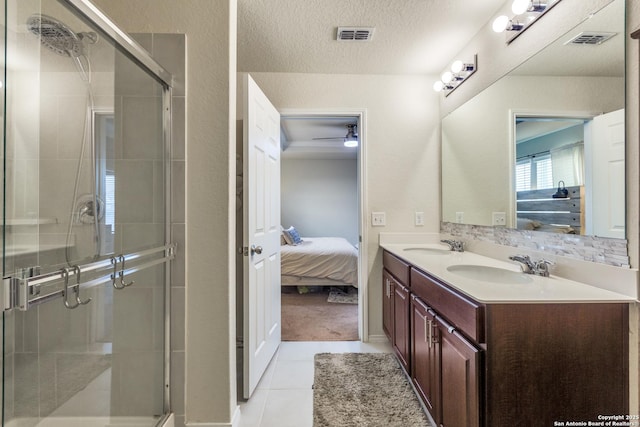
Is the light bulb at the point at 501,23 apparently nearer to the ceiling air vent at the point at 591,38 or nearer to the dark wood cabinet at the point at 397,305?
the ceiling air vent at the point at 591,38

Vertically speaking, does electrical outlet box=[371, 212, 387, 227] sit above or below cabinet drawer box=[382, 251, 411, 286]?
above

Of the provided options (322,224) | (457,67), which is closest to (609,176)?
(457,67)

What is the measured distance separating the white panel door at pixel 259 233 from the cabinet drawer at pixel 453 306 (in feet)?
3.42

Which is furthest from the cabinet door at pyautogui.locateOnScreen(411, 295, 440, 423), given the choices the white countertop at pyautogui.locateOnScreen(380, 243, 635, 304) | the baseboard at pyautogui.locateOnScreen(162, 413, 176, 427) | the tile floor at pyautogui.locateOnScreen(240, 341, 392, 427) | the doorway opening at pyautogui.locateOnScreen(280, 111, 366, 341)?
the baseboard at pyautogui.locateOnScreen(162, 413, 176, 427)

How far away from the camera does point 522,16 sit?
62.4 inches

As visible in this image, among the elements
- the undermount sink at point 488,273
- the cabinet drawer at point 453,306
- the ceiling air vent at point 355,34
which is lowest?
the cabinet drawer at point 453,306

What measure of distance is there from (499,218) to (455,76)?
1.17m

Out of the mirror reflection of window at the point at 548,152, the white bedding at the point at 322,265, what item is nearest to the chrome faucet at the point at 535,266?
the mirror reflection of window at the point at 548,152

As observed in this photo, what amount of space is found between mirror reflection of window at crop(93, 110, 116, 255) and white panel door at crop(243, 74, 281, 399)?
2.24 feet

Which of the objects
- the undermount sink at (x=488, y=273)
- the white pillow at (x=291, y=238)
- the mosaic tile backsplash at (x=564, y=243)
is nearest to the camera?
the mosaic tile backsplash at (x=564, y=243)

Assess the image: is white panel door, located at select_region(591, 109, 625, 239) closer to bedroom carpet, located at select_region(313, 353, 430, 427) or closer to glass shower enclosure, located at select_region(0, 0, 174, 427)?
bedroom carpet, located at select_region(313, 353, 430, 427)

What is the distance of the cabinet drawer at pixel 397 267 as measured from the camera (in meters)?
1.83

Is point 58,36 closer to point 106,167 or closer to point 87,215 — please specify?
point 106,167

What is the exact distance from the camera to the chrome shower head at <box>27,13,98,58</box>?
1189 millimetres
